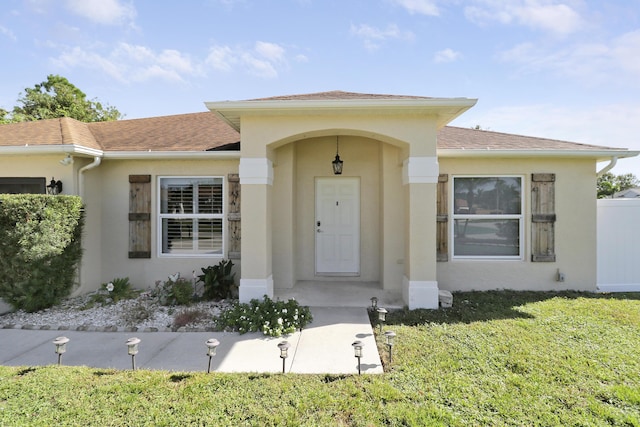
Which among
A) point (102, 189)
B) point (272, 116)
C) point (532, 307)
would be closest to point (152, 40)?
point (102, 189)

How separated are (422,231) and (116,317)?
507 centimetres

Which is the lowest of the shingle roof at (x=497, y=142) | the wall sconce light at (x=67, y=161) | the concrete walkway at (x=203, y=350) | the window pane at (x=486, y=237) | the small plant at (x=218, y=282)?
the concrete walkway at (x=203, y=350)

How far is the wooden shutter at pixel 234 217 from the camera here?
666 centimetres

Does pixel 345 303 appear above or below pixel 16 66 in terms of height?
below

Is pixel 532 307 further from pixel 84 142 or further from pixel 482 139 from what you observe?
pixel 84 142

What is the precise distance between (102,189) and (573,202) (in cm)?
946

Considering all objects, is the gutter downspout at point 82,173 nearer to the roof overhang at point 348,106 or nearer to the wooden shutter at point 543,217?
the roof overhang at point 348,106

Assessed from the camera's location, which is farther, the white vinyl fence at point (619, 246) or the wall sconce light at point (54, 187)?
the white vinyl fence at point (619, 246)

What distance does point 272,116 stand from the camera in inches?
215

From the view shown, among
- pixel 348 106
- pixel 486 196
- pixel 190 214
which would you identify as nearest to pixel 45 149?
pixel 190 214

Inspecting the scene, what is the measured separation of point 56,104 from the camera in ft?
64.7

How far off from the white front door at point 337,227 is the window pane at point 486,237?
6.92 feet

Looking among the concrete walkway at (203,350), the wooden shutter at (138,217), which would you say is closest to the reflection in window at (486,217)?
the concrete walkway at (203,350)

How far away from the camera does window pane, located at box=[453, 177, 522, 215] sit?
22.0 ft
